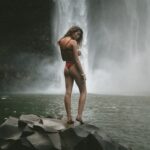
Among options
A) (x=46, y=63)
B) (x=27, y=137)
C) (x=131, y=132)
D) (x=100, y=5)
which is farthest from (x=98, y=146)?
(x=100, y=5)

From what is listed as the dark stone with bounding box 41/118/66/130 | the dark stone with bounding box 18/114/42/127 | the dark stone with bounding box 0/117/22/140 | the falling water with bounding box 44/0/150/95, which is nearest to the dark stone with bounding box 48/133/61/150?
the dark stone with bounding box 41/118/66/130

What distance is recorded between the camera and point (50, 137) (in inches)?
299

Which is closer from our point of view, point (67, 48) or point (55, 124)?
point (55, 124)

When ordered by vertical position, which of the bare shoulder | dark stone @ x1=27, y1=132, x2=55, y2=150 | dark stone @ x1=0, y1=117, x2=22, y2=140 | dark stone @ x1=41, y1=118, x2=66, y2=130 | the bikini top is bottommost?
dark stone @ x1=27, y1=132, x2=55, y2=150

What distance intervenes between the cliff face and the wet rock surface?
Answer: 32135 mm

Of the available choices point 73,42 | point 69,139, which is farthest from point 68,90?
point 69,139

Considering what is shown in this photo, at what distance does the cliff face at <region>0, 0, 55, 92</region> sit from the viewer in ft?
133

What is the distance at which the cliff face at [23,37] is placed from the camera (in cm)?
4056

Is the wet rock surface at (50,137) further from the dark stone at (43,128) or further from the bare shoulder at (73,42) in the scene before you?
the bare shoulder at (73,42)

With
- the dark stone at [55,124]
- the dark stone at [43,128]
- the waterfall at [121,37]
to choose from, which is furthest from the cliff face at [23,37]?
the dark stone at [43,128]

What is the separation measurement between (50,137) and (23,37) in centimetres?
3538

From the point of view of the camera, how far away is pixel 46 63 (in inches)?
1700

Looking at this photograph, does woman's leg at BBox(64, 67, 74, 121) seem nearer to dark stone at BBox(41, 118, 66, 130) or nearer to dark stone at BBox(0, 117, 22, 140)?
dark stone at BBox(41, 118, 66, 130)

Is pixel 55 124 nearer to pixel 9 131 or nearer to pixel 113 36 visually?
pixel 9 131
